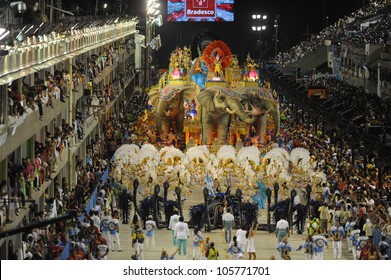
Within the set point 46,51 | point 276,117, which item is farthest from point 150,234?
point 276,117

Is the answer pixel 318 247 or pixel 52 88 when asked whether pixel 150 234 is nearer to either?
pixel 318 247

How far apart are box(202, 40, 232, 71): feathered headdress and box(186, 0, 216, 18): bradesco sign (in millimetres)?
59772

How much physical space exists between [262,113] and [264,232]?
18.1 m

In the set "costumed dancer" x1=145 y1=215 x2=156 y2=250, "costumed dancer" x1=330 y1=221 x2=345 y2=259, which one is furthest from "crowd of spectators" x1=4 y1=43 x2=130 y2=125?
"costumed dancer" x1=330 y1=221 x2=345 y2=259

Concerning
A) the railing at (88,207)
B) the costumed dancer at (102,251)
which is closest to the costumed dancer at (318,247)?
the costumed dancer at (102,251)

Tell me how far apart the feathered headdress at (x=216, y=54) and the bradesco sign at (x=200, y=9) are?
5977cm

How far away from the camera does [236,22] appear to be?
133625mm

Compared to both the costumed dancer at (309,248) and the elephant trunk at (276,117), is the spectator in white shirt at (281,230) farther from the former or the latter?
the elephant trunk at (276,117)

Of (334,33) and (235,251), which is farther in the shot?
(334,33)

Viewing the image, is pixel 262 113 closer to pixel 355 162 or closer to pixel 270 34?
Answer: pixel 355 162

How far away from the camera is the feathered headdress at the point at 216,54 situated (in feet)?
203

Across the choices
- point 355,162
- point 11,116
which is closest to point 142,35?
point 355,162

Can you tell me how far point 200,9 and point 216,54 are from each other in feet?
201

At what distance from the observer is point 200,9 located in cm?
12369
